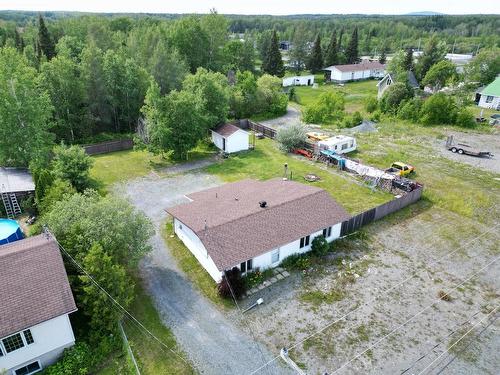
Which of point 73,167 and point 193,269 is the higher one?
point 73,167

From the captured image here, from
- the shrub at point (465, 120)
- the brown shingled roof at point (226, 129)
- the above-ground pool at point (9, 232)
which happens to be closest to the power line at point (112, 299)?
the above-ground pool at point (9, 232)

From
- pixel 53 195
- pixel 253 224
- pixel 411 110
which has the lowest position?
pixel 411 110

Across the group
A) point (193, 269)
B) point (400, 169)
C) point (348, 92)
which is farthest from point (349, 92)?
point (193, 269)

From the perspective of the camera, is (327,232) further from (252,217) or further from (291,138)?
(291,138)

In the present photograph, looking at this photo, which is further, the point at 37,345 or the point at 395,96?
the point at 395,96

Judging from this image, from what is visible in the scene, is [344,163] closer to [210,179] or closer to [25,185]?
[210,179]

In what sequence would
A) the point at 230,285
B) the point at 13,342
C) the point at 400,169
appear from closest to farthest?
the point at 13,342, the point at 230,285, the point at 400,169
